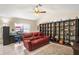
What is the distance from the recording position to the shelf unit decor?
2391 mm

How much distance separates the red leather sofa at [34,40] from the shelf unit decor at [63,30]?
0.35 feet

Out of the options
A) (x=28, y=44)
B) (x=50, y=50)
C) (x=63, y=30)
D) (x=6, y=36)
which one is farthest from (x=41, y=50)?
(x=6, y=36)

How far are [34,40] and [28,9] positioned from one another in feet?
2.15

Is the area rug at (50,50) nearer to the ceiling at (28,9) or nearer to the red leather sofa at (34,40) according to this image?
the red leather sofa at (34,40)

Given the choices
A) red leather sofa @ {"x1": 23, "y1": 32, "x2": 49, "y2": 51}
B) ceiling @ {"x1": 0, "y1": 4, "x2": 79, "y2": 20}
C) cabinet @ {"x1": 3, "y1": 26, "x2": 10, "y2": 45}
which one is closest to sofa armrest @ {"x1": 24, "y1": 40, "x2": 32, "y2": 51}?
red leather sofa @ {"x1": 23, "y1": 32, "x2": 49, "y2": 51}

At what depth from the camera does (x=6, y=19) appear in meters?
2.42

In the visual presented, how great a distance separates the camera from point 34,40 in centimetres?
251

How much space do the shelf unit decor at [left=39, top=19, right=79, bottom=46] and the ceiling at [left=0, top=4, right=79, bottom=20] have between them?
0.80 feet

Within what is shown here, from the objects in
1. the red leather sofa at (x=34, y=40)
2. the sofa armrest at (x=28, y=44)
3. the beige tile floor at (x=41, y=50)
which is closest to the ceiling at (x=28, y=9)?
the red leather sofa at (x=34, y=40)

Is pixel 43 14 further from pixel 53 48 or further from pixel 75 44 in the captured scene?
pixel 75 44

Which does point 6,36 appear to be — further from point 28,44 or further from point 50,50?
point 50,50
